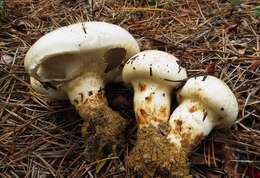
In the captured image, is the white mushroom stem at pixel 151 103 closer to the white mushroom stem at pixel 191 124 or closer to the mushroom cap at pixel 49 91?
the white mushroom stem at pixel 191 124

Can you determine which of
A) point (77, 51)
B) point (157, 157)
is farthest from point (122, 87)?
point (157, 157)

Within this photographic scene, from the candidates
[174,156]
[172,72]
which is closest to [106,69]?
[172,72]

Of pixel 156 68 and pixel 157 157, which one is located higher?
pixel 156 68

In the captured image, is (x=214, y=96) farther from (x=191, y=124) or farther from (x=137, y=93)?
(x=137, y=93)

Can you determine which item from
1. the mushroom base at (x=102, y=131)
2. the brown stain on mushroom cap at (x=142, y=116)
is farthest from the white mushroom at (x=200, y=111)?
the mushroom base at (x=102, y=131)

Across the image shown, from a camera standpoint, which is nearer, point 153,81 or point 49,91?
point 153,81

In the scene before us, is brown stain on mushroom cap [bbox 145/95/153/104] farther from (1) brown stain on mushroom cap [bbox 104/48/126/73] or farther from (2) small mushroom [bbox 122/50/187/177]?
(1) brown stain on mushroom cap [bbox 104/48/126/73]
